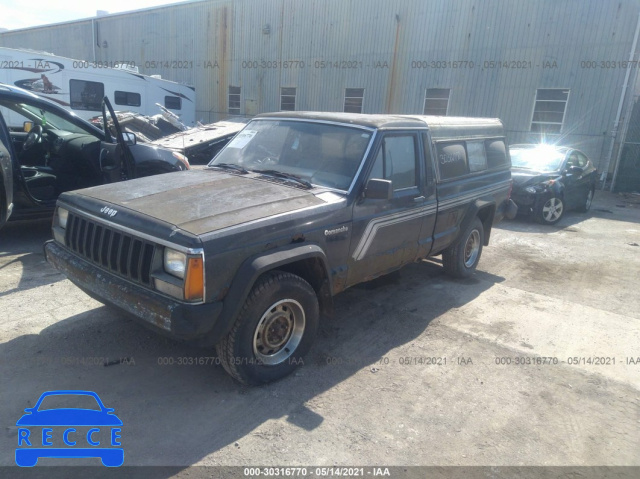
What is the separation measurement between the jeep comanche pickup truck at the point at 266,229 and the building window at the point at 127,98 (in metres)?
14.2

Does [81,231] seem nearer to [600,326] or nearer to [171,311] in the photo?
[171,311]

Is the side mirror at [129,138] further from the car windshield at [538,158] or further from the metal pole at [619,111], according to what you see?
the metal pole at [619,111]

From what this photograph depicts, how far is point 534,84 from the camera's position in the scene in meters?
14.9

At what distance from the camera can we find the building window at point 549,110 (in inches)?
573

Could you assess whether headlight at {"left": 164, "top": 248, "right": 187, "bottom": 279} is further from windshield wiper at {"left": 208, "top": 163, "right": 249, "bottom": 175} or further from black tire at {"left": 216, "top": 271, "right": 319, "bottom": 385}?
windshield wiper at {"left": 208, "top": 163, "right": 249, "bottom": 175}

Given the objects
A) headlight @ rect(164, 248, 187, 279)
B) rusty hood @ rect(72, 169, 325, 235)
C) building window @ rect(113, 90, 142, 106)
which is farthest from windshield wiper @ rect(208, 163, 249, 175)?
building window @ rect(113, 90, 142, 106)

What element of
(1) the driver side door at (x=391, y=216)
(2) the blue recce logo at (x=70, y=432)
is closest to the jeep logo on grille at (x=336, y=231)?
(1) the driver side door at (x=391, y=216)

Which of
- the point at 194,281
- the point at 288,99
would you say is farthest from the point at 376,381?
the point at 288,99

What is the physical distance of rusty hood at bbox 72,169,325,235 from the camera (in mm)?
2963

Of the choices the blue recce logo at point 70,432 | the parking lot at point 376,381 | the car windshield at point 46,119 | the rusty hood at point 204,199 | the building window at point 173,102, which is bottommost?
the blue recce logo at point 70,432

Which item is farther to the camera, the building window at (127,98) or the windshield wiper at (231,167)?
the building window at (127,98)

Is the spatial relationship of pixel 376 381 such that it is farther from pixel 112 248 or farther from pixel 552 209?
pixel 552 209

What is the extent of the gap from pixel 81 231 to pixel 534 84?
15343mm

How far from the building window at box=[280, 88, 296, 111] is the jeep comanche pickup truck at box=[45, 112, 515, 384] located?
663 inches
